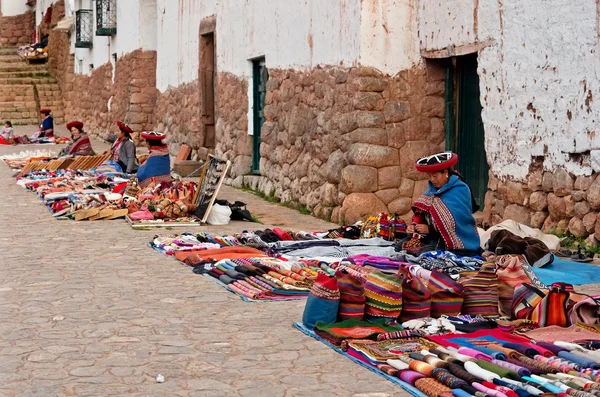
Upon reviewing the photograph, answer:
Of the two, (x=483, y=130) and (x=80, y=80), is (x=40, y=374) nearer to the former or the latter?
(x=483, y=130)

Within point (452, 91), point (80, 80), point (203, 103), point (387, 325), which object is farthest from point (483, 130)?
point (80, 80)

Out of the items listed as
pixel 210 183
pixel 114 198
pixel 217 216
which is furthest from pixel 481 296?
pixel 114 198

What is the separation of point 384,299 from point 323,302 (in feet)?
1.32

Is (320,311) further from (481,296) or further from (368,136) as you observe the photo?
(368,136)

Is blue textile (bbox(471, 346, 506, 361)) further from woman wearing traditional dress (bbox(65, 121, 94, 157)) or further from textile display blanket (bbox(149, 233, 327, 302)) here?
woman wearing traditional dress (bbox(65, 121, 94, 157))

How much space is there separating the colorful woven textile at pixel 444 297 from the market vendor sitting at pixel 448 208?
190 cm

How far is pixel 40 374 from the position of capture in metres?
5.27

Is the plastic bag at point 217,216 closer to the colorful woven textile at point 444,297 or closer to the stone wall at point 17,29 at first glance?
the colorful woven textile at point 444,297

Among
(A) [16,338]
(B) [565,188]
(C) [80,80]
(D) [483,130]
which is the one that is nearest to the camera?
(A) [16,338]

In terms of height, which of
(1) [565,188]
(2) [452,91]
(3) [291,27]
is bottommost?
(1) [565,188]

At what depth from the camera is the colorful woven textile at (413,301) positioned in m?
6.36

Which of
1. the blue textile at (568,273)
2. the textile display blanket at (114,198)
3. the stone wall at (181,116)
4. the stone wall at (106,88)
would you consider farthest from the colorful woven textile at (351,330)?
the stone wall at (106,88)

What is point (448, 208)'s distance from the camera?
27.4 feet

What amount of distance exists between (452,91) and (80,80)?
79.3 ft
